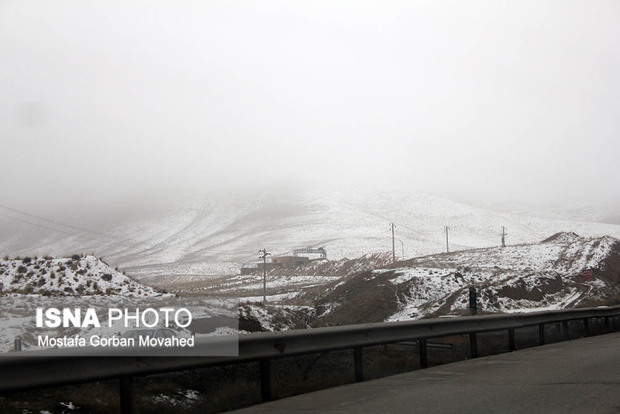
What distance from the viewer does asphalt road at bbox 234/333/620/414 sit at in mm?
7891

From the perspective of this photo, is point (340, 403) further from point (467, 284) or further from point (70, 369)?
point (467, 284)

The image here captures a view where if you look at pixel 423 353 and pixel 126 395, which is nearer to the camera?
pixel 126 395

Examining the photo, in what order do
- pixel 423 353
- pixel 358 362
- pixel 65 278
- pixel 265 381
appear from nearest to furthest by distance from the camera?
pixel 265 381 → pixel 358 362 → pixel 423 353 → pixel 65 278

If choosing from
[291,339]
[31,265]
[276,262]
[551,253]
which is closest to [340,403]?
[291,339]

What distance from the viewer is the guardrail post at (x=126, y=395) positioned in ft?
24.5

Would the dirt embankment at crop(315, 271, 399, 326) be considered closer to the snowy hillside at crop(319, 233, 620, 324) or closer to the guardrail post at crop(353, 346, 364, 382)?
the snowy hillside at crop(319, 233, 620, 324)

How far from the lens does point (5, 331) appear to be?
44.2 ft

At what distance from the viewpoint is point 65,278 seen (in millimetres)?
30172

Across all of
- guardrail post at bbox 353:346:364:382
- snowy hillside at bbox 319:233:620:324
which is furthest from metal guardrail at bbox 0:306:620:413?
snowy hillside at bbox 319:233:620:324

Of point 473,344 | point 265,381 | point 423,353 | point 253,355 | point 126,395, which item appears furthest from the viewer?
point 473,344

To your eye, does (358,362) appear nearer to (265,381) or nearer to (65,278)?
(265,381)

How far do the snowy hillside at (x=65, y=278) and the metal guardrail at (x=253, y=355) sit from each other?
62.7 ft

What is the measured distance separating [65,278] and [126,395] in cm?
2438

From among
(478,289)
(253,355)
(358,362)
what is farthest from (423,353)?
(478,289)
